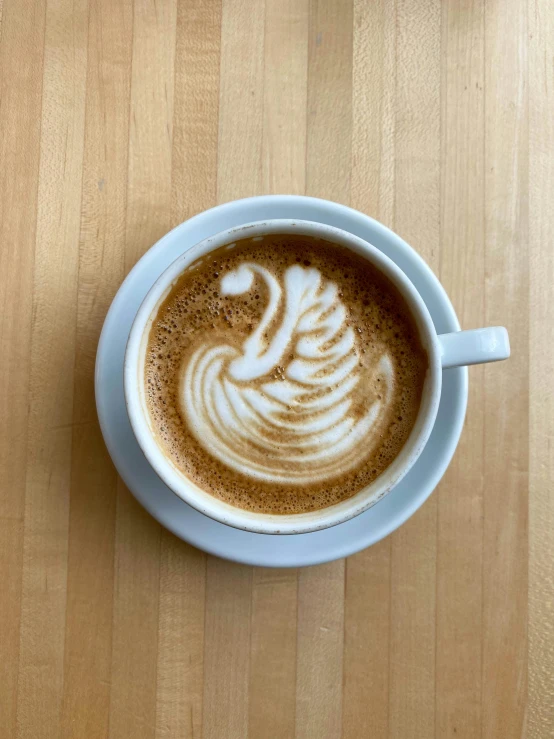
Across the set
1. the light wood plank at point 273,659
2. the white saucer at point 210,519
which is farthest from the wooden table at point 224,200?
the white saucer at point 210,519

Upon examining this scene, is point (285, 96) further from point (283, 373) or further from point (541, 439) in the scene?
point (541, 439)

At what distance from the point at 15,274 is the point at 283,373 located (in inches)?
17.3

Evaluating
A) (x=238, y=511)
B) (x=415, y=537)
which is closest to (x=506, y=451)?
(x=415, y=537)

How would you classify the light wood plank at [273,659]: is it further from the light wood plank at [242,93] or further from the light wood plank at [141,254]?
the light wood plank at [242,93]

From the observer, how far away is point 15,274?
0.95 m

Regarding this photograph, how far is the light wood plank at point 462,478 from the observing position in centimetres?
97

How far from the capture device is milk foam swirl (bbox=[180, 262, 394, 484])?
2.56 feet

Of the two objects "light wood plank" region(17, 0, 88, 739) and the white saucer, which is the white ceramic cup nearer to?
the white saucer

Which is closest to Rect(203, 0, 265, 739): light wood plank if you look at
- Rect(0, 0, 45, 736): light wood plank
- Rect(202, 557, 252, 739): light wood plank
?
Rect(202, 557, 252, 739): light wood plank

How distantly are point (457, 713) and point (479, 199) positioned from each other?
0.76 meters

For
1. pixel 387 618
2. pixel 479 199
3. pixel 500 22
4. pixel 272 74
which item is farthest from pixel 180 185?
pixel 387 618

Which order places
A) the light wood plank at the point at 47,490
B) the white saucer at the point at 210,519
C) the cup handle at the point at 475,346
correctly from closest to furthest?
1. the cup handle at the point at 475,346
2. the white saucer at the point at 210,519
3. the light wood plank at the point at 47,490

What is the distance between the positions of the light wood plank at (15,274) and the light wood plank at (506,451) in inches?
26.4

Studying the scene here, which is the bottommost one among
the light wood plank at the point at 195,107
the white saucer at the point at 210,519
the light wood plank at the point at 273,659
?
the light wood plank at the point at 273,659
